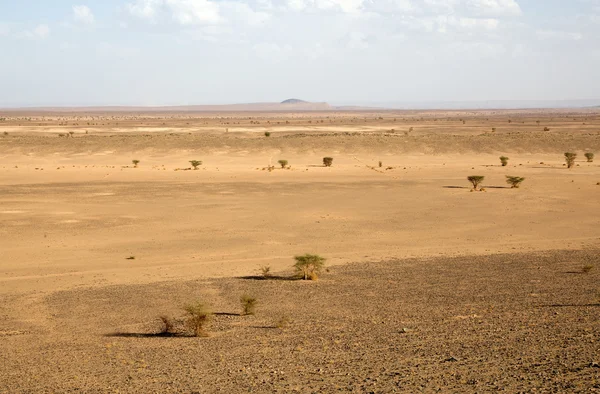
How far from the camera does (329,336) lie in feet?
43.0

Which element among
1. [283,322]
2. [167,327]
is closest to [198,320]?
[167,327]

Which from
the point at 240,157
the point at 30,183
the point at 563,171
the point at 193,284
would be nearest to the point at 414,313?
the point at 193,284

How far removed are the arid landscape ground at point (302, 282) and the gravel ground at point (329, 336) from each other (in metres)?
0.05

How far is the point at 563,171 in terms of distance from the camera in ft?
160

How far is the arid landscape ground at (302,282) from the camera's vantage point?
36.1ft

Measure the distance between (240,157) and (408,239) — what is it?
36.9 meters

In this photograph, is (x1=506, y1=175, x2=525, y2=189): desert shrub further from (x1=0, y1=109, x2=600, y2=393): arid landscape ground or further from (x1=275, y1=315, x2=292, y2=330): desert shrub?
(x1=275, y1=315, x2=292, y2=330): desert shrub

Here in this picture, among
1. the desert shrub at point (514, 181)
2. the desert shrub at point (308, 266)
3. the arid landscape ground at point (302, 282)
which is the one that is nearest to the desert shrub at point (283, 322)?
the arid landscape ground at point (302, 282)

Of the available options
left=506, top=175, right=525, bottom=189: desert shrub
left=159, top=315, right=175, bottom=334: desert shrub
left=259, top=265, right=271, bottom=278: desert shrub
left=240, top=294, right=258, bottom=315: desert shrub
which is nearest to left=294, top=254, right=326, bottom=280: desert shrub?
left=259, top=265, right=271, bottom=278: desert shrub

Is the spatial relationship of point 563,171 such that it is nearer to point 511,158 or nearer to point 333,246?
point 511,158

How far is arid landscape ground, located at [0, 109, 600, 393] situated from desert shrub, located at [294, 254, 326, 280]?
32cm

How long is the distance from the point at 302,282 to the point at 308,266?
2.43ft

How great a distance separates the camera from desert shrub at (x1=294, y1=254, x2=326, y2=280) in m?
18.8

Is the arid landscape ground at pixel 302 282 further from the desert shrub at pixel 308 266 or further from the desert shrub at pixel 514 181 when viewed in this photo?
the desert shrub at pixel 514 181
